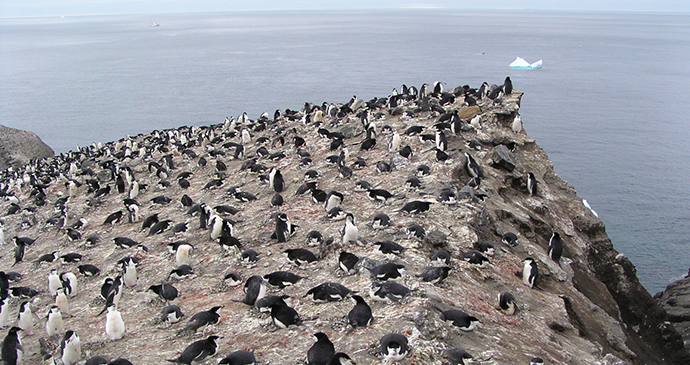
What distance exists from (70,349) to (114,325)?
0.85 meters

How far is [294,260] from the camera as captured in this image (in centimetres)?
1111

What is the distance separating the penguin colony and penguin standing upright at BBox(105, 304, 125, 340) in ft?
0.10

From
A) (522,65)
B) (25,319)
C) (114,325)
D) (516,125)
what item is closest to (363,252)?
(114,325)

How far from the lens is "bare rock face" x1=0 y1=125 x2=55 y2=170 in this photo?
44000 millimetres

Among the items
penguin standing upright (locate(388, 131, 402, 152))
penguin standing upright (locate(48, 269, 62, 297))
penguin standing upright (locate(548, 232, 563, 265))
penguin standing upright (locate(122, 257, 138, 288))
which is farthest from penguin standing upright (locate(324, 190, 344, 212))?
penguin standing upright (locate(48, 269, 62, 297))

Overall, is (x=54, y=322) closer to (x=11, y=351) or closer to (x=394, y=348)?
(x=11, y=351)

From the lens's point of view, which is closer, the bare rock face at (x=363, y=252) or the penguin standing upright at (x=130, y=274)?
the bare rock face at (x=363, y=252)

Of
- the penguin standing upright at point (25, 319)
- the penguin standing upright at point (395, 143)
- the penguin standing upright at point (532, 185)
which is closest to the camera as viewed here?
the penguin standing upright at point (25, 319)

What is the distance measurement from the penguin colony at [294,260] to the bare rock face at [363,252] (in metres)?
0.05

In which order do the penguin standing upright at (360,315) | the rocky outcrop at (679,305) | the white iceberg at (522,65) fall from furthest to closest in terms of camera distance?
the white iceberg at (522,65) < the rocky outcrop at (679,305) < the penguin standing upright at (360,315)

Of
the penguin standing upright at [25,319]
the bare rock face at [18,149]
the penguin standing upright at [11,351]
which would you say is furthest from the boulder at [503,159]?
the bare rock face at [18,149]

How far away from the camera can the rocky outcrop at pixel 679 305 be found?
61.8 feet

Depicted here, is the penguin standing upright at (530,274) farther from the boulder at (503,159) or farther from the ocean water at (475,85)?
the ocean water at (475,85)

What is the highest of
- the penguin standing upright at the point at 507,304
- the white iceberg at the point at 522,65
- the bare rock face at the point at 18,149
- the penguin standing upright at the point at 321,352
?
the white iceberg at the point at 522,65
